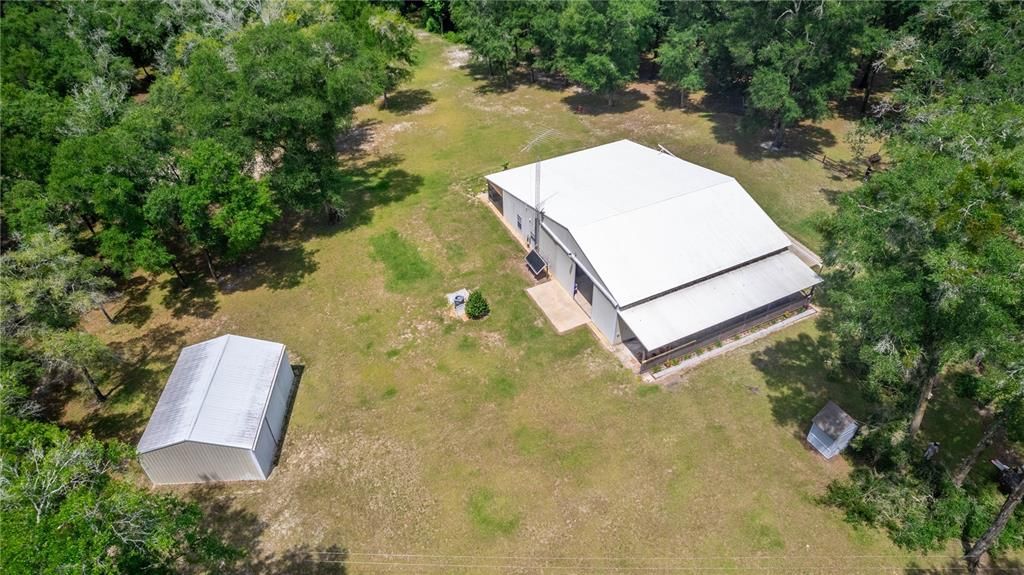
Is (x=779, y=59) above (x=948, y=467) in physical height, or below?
above

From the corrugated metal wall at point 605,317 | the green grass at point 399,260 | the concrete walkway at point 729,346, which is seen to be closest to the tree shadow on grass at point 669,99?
the concrete walkway at point 729,346

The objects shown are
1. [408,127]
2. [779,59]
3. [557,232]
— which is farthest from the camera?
[408,127]

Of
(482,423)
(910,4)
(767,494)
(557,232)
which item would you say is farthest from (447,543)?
(910,4)

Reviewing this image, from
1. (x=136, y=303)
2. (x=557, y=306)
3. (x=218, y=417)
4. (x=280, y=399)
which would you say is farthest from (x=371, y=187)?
(x=218, y=417)

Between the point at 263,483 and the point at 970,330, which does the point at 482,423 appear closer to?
the point at 263,483

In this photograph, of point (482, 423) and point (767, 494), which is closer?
point (767, 494)

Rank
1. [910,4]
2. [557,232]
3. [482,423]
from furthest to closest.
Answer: [910,4]
[557,232]
[482,423]

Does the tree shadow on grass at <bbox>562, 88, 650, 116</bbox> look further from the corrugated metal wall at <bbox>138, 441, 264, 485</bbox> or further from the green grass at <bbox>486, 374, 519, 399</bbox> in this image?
the corrugated metal wall at <bbox>138, 441, 264, 485</bbox>
